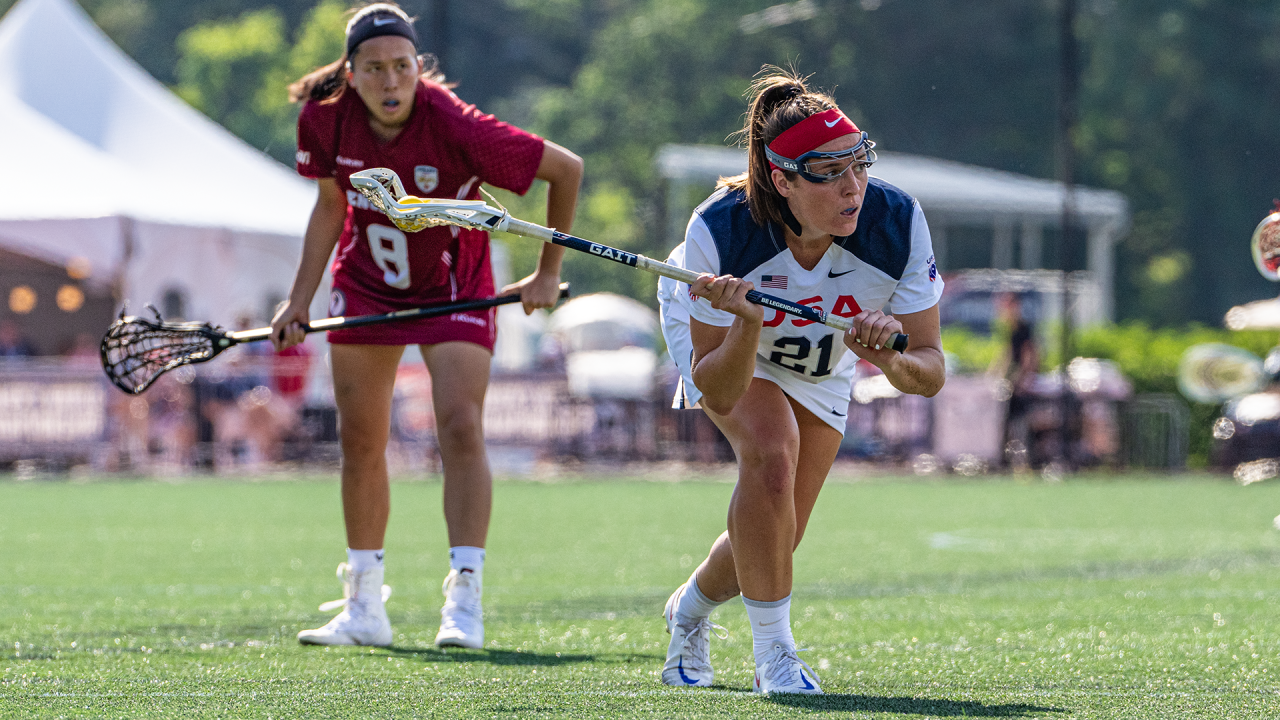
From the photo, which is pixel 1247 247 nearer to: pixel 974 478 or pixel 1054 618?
pixel 974 478

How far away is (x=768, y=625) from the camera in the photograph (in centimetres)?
384

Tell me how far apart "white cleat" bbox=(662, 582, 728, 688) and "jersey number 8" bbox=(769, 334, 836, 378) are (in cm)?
70

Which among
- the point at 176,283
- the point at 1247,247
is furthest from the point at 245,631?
the point at 1247,247

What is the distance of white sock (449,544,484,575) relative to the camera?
484cm

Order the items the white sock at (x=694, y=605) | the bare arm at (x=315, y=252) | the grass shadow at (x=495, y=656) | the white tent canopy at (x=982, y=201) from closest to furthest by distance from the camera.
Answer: the white sock at (x=694, y=605), the grass shadow at (x=495, y=656), the bare arm at (x=315, y=252), the white tent canopy at (x=982, y=201)

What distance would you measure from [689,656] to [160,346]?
7.56 ft

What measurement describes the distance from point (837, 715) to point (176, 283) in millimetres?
17166

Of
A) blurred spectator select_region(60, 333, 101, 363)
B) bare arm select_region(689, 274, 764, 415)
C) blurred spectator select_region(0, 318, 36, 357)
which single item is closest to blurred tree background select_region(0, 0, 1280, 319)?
blurred spectator select_region(60, 333, 101, 363)

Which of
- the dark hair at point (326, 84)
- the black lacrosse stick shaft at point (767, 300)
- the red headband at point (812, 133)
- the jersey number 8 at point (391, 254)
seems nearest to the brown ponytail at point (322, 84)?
the dark hair at point (326, 84)

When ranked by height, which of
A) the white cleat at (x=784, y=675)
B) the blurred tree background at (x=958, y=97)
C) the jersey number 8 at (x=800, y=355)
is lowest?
the white cleat at (x=784, y=675)

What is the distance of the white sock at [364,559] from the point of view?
495 cm

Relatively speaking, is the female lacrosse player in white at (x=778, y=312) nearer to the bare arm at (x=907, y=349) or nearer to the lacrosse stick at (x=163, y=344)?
the bare arm at (x=907, y=349)

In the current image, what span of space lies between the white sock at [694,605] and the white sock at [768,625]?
29 cm

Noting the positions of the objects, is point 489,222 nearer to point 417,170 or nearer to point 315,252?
point 417,170
